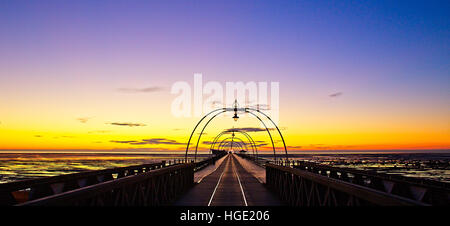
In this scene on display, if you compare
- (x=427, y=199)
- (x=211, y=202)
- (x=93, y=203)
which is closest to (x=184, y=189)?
(x=211, y=202)

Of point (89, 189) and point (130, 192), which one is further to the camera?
point (130, 192)

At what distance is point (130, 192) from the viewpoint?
29.5ft

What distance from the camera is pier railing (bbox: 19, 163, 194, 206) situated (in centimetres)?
514

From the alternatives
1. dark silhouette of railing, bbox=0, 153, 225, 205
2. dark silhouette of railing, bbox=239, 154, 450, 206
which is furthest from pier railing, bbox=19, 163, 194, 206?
dark silhouette of railing, bbox=239, 154, 450, 206

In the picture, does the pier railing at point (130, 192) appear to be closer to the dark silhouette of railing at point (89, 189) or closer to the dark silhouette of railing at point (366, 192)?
the dark silhouette of railing at point (89, 189)

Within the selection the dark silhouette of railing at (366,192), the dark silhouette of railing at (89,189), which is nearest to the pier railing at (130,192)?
the dark silhouette of railing at (89,189)

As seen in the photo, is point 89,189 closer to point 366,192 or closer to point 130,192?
point 130,192

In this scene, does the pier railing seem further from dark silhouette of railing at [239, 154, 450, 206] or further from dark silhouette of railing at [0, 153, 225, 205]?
dark silhouette of railing at [239, 154, 450, 206]

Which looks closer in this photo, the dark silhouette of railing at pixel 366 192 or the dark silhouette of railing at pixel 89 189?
the dark silhouette of railing at pixel 366 192

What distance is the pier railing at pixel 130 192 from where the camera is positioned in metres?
5.14

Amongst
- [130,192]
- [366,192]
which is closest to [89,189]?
[130,192]

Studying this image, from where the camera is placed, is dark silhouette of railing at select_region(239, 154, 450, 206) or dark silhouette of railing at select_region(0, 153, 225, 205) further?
dark silhouette of railing at select_region(0, 153, 225, 205)
